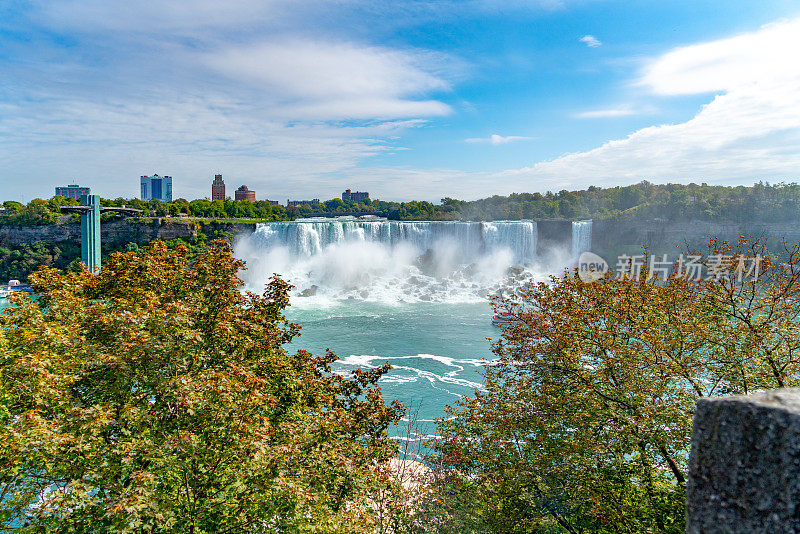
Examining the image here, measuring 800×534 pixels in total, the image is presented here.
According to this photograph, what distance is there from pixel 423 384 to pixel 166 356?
16088 mm

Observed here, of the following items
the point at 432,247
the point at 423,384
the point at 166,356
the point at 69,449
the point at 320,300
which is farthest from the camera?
the point at 432,247

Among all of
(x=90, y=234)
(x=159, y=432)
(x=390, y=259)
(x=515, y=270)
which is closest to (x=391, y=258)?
(x=390, y=259)

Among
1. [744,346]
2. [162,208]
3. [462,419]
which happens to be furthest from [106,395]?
[162,208]

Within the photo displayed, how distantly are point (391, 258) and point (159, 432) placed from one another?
46309 mm

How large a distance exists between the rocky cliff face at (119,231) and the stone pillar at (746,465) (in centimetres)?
5523

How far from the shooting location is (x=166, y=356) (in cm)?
658

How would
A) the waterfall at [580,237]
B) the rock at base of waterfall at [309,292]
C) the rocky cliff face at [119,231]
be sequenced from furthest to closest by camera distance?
the waterfall at [580,237] < the rocky cliff face at [119,231] < the rock at base of waterfall at [309,292]

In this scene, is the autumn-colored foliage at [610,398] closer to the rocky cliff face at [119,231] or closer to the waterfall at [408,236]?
the waterfall at [408,236]

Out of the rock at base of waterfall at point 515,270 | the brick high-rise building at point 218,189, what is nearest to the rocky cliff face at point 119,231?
the rock at base of waterfall at point 515,270

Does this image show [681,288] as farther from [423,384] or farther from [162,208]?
[162,208]

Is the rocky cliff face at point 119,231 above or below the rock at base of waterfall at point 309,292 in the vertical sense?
above

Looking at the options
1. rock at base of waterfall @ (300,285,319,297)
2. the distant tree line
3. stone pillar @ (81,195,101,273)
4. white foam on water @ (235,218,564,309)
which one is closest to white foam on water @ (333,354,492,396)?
white foam on water @ (235,218,564,309)

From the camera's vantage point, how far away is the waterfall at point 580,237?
55906 millimetres

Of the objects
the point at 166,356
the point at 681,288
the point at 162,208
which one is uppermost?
the point at 162,208
